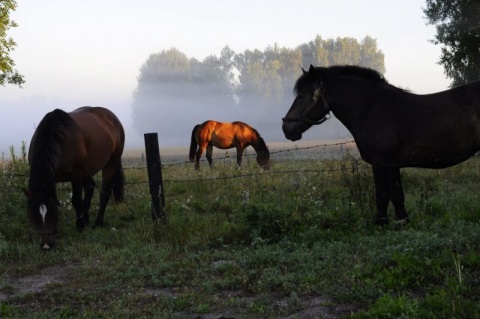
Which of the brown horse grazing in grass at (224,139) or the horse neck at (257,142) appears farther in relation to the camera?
the horse neck at (257,142)

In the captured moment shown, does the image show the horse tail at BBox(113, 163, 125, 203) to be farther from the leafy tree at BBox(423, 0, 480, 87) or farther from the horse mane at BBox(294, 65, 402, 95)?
the leafy tree at BBox(423, 0, 480, 87)

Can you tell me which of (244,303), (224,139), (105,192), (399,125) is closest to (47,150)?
(105,192)

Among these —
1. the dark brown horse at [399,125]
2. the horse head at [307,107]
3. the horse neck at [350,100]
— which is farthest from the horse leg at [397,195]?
the horse head at [307,107]

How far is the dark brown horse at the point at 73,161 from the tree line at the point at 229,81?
74414mm

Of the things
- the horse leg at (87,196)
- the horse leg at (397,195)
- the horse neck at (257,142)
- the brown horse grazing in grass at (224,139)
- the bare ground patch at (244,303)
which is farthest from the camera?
the horse neck at (257,142)

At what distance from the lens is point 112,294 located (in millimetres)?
5414

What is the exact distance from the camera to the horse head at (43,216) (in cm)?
709

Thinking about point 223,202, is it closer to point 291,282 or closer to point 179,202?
point 179,202

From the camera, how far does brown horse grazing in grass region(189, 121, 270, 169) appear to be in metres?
18.8

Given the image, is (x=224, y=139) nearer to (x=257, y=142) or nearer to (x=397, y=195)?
(x=257, y=142)

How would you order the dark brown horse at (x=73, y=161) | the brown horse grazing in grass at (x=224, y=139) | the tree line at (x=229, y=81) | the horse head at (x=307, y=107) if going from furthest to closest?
the tree line at (x=229, y=81) < the brown horse grazing in grass at (x=224, y=139) < the horse head at (x=307, y=107) < the dark brown horse at (x=73, y=161)

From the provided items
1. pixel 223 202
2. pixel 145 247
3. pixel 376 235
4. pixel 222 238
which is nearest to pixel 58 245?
pixel 145 247

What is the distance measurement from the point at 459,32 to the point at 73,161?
19127 mm

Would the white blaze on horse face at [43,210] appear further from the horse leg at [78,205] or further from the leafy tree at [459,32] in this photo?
the leafy tree at [459,32]
